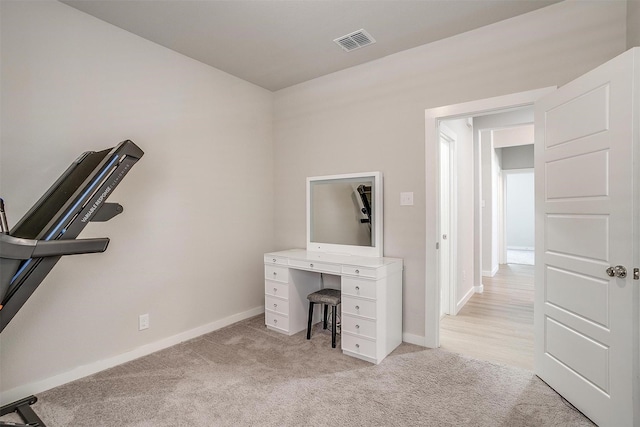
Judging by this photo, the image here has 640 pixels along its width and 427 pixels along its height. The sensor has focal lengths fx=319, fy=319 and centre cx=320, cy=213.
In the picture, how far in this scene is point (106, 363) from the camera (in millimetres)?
2420

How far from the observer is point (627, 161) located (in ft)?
5.35

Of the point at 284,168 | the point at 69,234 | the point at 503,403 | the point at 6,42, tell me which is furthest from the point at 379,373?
the point at 6,42

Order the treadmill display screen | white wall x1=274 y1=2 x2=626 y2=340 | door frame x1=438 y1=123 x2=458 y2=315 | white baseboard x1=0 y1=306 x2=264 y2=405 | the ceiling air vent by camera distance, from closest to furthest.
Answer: the treadmill display screen, white baseboard x1=0 y1=306 x2=264 y2=405, white wall x1=274 y1=2 x2=626 y2=340, the ceiling air vent, door frame x1=438 y1=123 x2=458 y2=315

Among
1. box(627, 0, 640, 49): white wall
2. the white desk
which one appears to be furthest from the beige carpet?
box(627, 0, 640, 49): white wall

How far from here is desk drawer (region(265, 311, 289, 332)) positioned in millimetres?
3079

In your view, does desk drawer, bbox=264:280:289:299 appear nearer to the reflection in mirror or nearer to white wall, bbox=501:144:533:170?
the reflection in mirror

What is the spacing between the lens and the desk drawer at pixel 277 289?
10.1ft

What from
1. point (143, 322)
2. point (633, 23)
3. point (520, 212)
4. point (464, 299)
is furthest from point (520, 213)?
point (143, 322)

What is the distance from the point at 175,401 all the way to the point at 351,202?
216 cm

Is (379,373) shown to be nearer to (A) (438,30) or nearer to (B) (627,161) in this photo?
(B) (627,161)

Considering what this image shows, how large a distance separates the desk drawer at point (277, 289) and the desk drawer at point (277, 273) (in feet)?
0.13

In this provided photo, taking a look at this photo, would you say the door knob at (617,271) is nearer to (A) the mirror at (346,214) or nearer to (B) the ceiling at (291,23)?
(A) the mirror at (346,214)

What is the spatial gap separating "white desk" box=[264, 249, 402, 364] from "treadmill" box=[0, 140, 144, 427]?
5.29 feet

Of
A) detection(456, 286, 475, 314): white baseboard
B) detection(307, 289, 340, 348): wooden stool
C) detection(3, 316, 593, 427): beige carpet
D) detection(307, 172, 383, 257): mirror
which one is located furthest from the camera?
detection(456, 286, 475, 314): white baseboard
